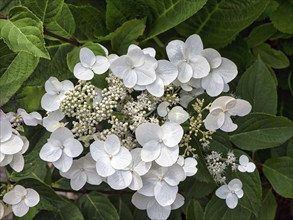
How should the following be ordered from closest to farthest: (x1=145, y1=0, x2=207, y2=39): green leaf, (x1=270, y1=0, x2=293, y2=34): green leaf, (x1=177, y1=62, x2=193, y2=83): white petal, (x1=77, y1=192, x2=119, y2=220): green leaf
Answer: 1. (x1=177, y1=62, x2=193, y2=83): white petal
2. (x1=145, y1=0, x2=207, y2=39): green leaf
3. (x1=77, y1=192, x2=119, y2=220): green leaf
4. (x1=270, y1=0, x2=293, y2=34): green leaf

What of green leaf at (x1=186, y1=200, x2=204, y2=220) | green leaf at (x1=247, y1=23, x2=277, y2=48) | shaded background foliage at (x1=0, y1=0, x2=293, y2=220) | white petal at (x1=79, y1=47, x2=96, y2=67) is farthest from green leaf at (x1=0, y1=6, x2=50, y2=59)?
green leaf at (x1=247, y1=23, x2=277, y2=48)

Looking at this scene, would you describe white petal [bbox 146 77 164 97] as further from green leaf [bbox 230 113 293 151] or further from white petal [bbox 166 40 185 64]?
green leaf [bbox 230 113 293 151]

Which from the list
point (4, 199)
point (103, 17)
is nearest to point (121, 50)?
point (103, 17)

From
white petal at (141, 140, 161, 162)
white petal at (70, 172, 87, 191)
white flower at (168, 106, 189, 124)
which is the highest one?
white flower at (168, 106, 189, 124)

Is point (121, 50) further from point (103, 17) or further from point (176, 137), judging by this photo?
point (176, 137)

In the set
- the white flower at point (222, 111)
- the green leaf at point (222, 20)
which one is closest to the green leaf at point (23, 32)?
the white flower at point (222, 111)

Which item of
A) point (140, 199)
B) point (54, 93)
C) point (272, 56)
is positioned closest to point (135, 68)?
point (54, 93)
